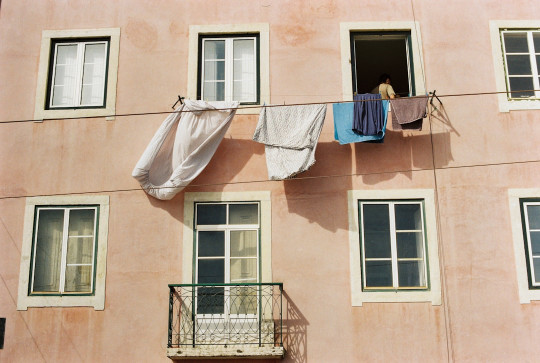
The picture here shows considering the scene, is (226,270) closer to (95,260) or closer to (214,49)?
(95,260)

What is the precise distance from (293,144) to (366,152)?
1309 mm

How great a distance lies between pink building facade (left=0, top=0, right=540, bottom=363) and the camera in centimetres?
1099

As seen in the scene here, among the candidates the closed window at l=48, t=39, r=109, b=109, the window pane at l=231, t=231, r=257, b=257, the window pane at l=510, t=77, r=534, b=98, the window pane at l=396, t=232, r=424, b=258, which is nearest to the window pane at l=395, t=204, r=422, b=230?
the window pane at l=396, t=232, r=424, b=258

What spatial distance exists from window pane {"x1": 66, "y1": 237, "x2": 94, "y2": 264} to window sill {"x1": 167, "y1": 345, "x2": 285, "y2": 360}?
219cm

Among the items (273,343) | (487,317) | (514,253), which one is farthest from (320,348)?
(514,253)

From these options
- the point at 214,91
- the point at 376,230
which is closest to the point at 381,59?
the point at 214,91

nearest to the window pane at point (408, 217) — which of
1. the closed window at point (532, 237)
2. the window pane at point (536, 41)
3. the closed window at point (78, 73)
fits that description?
the closed window at point (532, 237)

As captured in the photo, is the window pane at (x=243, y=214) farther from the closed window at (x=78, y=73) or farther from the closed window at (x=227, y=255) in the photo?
the closed window at (x=78, y=73)

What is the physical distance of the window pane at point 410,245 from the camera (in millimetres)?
11328

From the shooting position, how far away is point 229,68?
483 inches

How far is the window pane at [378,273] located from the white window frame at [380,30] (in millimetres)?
2935

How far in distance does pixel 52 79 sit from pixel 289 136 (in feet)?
14.6

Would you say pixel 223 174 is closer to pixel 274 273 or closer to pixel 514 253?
pixel 274 273

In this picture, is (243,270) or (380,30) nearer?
(243,270)
